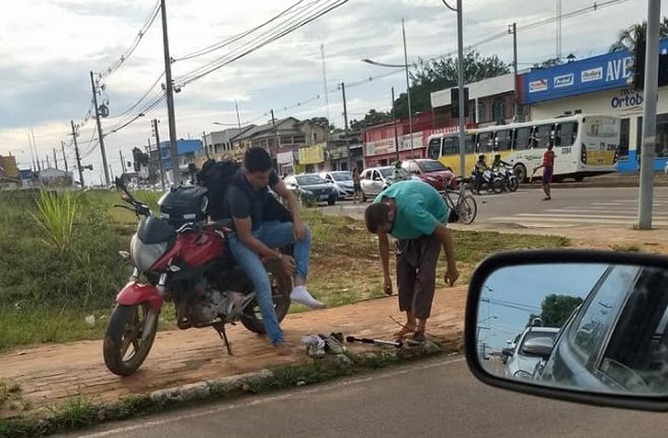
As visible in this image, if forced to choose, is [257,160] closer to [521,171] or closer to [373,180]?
[373,180]

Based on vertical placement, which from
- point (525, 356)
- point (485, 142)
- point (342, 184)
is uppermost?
point (525, 356)

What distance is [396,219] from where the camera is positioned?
5.00 m

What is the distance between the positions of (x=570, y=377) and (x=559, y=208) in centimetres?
1616

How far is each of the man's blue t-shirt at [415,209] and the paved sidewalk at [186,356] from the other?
1044 millimetres

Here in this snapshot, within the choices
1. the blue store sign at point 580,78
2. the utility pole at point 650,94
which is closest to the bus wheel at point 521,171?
the blue store sign at point 580,78

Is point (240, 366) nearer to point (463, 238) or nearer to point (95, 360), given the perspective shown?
point (95, 360)

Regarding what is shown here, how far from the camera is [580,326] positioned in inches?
74.7

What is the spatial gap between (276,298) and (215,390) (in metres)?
1.41

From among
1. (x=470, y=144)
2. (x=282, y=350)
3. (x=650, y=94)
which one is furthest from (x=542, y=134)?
(x=282, y=350)

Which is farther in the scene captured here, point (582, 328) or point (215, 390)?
point (215, 390)

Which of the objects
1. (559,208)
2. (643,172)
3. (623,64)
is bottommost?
(559,208)

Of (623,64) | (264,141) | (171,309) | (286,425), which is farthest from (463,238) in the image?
(264,141)

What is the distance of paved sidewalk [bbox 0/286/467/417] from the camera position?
4580 millimetres

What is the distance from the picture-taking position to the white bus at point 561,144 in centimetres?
2541
